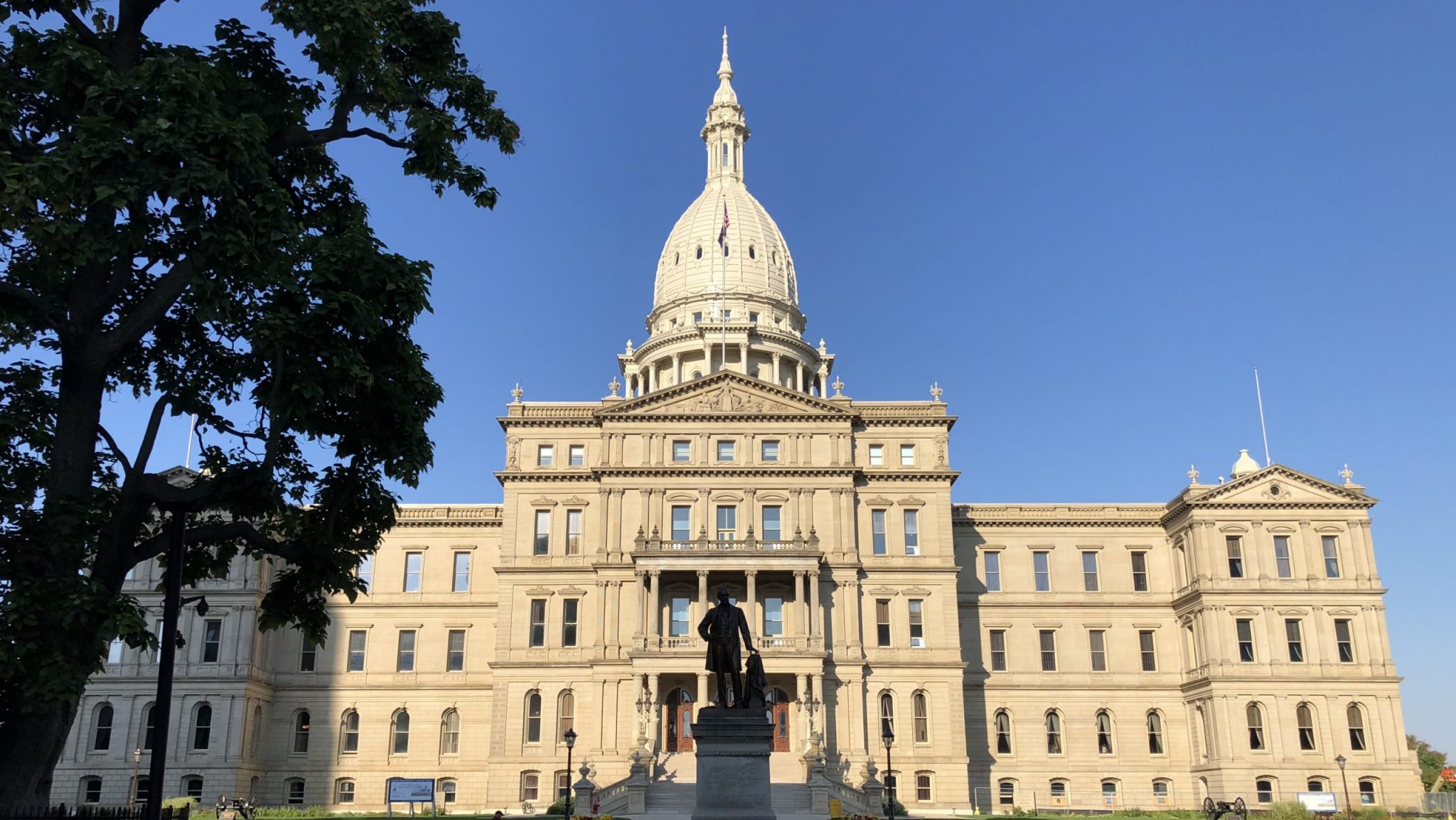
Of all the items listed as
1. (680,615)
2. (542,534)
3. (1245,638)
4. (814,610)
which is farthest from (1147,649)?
(542,534)

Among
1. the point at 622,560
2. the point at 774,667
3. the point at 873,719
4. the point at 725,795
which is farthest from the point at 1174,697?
the point at 725,795

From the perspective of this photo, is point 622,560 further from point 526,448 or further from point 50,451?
point 50,451

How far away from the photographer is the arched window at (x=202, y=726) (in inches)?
2411

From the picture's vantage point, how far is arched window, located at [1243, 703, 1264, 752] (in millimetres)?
60062

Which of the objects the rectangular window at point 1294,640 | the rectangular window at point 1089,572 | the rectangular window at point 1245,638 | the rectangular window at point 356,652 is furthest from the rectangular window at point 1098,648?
the rectangular window at point 356,652

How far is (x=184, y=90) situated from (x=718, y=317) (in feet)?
217

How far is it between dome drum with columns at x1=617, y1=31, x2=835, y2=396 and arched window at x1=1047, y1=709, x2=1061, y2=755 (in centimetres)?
2697

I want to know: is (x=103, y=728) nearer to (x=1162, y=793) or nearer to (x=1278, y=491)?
(x=1162, y=793)

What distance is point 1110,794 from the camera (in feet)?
205

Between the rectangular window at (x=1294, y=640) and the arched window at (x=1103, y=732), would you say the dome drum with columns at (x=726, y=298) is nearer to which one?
the arched window at (x=1103, y=732)

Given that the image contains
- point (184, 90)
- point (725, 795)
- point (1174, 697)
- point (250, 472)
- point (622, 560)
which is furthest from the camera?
point (1174, 697)

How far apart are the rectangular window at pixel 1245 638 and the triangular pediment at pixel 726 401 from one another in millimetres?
23086

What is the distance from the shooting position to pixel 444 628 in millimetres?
65562

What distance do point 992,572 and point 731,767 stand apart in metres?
47.1
